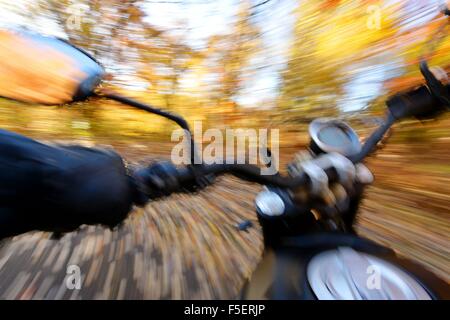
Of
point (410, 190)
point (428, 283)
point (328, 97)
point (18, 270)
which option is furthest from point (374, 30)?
point (18, 270)

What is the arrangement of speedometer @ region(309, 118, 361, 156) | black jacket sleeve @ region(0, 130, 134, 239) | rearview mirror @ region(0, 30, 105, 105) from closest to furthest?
black jacket sleeve @ region(0, 130, 134, 239) < rearview mirror @ region(0, 30, 105, 105) < speedometer @ region(309, 118, 361, 156)

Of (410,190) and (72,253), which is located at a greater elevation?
(410,190)

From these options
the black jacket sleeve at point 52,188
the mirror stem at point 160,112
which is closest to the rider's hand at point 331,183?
the mirror stem at point 160,112

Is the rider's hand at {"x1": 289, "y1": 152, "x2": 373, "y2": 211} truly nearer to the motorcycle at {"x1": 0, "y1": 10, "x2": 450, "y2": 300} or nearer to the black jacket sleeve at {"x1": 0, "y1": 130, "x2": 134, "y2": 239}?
the motorcycle at {"x1": 0, "y1": 10, "x2": 450, "y2": 300}

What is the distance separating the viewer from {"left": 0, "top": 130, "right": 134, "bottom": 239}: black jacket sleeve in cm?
61

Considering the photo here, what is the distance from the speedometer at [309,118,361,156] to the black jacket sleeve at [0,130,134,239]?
1.80ft

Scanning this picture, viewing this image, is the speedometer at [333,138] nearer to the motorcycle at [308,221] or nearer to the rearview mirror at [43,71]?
the motorcycle at [308,221]

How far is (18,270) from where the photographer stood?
68.9 inches

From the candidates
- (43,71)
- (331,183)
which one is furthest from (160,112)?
(331,183)

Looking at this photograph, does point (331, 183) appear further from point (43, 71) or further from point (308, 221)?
point (43, 71)

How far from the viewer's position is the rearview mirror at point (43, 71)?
71 centimetres

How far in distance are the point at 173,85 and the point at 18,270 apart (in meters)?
4.57

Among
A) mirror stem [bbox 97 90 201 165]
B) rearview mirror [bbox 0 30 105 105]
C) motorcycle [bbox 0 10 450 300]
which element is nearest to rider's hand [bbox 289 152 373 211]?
motorcycle [bbox 0 10 450 300]
